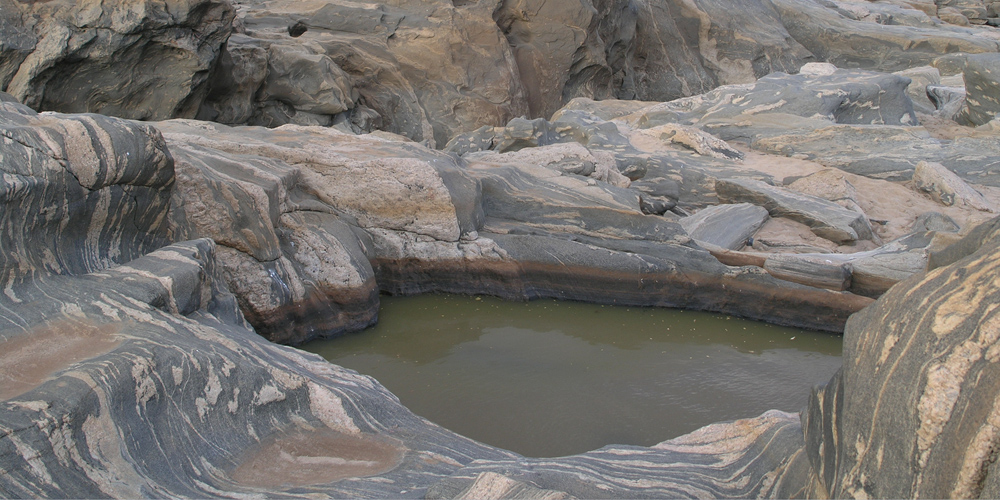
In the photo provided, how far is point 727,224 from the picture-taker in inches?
254

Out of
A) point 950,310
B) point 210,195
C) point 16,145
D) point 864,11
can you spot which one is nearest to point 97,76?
point 210,195

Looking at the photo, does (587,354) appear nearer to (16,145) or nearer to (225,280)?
(225,280)

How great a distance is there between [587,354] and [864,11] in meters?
17.7

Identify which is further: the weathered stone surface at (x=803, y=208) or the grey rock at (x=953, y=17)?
the grey rock at (x=953, y=17)

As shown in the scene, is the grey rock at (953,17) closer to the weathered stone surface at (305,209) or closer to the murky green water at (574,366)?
the murky green water at (574,366)

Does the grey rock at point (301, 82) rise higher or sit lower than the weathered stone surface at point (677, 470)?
higher

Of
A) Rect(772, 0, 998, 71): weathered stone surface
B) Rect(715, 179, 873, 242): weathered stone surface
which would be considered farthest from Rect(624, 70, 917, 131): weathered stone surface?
Rect(772, 0, 998, 71): weathered stone surface

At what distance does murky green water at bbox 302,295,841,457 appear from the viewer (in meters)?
3.96

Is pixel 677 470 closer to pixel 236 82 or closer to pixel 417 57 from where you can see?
pixel 236 82

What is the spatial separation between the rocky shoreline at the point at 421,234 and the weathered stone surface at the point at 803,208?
0.10 ft

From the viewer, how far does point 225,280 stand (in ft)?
15.6

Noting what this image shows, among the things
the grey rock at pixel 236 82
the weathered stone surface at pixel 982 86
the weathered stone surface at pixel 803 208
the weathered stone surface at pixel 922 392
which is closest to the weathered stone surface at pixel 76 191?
the weathered stone surface at pixel 922 392

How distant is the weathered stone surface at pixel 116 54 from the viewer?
7.71 meters

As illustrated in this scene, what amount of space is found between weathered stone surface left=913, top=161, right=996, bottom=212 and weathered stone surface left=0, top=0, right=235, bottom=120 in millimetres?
8638
